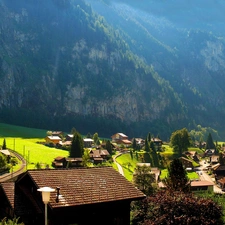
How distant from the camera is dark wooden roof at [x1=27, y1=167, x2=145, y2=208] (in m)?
22.8

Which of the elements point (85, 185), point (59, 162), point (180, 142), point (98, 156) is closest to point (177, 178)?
point (85, 185)

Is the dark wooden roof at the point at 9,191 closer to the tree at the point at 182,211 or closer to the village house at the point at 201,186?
the tree at the point at 182,211

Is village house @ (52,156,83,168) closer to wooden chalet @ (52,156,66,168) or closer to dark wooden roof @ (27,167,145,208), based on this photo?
wooden chalet @ (52,156,66,168)

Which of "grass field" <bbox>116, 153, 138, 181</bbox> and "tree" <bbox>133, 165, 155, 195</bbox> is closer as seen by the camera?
"tree" <bbox>133, 165, 155, 195</bbox>

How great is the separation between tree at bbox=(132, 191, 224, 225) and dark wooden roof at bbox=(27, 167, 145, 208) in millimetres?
1800

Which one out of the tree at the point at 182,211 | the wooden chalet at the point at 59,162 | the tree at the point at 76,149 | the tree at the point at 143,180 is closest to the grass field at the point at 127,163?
the tree at the point at 76,149

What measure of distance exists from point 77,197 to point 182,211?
7.64 meters

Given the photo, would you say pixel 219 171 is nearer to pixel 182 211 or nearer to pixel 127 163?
pixel 127 163

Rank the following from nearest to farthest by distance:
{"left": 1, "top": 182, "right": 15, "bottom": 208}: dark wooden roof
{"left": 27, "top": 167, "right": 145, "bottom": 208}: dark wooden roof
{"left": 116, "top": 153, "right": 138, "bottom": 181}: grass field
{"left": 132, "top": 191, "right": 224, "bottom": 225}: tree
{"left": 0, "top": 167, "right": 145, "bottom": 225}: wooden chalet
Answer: {"left": 0, "top": 167, "right": 145, "bottom": 225}: wooden chalet < {"left": 27, "top": 167, "right": 145, "bottom": 208}: dark wooden roof < {"left": 132, "top": 191, "right": 224, "bottom": 225}: tree < {"left": 1, "top": 182, "right": 15, "bottom": 208}: dark wooden roof < {"left": 116, "top": 153, "right": 138, "bottom": 181}: grass field

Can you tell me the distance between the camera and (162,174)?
8975 centimetres

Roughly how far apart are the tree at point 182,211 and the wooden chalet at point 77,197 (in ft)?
5.79

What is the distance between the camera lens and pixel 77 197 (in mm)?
22875

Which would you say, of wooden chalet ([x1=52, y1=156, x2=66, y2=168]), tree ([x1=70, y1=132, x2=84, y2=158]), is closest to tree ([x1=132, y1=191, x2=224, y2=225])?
wooden chalet ([x1=52, y1=156, x2=66, y2=168])

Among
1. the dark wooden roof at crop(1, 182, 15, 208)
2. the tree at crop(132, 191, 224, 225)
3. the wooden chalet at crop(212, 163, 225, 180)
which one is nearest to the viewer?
the tree at crop(132, 191, 224, 225)
